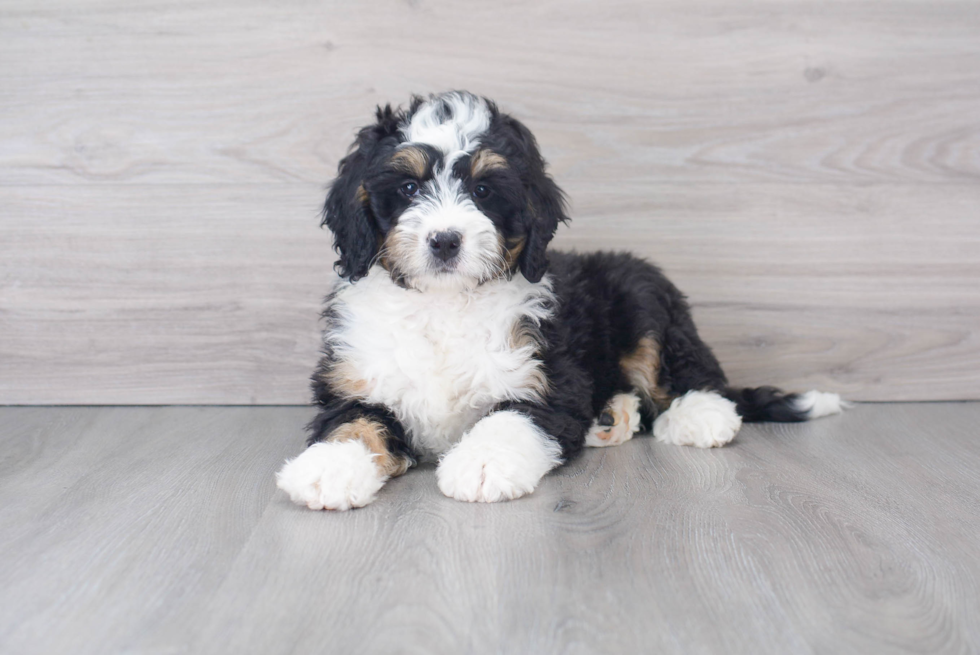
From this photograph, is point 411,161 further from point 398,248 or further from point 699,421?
point 699,421

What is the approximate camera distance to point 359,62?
3170mm

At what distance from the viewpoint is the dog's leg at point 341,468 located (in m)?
2.06

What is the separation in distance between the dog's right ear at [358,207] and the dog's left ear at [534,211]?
14.3 inches

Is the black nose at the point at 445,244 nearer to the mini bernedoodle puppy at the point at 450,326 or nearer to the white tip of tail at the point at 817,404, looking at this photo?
the mini bernedoodle puppy at the point at 450,326

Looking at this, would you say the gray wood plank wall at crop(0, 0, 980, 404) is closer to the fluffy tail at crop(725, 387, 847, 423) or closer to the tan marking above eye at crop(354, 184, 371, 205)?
the fluffy tail at crop(725, 387, 847, 423)

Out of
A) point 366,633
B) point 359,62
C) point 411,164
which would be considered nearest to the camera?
point 366,633

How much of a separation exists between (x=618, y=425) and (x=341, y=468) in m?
1.04

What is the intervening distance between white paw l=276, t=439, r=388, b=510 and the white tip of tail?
1.70 meters

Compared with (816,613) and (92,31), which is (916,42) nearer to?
(816,613)

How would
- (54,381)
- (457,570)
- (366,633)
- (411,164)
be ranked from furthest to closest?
1. (54,381)
2. (411,164)
3. (457,570)
4. (366,633)

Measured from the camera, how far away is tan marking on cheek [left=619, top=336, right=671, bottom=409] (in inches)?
113

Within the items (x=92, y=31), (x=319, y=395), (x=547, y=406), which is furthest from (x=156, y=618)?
(x=92, y=31)

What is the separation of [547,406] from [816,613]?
39.9 inches

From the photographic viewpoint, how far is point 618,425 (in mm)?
2748
